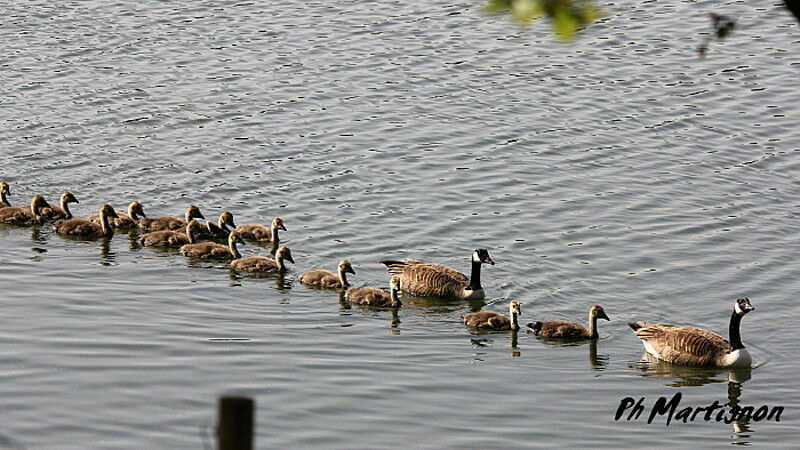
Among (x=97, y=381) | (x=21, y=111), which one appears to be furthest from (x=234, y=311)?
(x=21, y=111)

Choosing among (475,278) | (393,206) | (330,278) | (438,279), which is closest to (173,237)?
(330,278)

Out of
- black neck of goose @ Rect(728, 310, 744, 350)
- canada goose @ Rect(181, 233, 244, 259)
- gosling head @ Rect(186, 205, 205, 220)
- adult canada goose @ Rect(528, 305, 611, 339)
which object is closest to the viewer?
black neck of goose @ Rect(728, 310, 744, 350)

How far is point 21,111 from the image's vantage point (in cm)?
2452

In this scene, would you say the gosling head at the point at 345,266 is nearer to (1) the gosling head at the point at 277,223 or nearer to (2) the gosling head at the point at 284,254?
(2) the gosling head at the point at 284,254

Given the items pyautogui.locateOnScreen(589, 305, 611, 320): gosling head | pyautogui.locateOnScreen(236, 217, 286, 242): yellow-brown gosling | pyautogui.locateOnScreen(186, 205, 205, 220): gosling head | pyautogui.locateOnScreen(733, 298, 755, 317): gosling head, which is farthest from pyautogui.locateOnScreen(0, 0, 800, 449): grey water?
pyautogui.locateOnScreen(186, 205, 205, 220): gosling head

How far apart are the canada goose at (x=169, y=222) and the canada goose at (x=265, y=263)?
57.4 inches

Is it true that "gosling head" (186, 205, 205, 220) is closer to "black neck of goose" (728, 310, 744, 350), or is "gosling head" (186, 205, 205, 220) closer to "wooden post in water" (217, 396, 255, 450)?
"black neck of goose" (728, 310, 744, 350)

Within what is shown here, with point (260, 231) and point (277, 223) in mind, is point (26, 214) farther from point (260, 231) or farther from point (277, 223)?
point (277, 223)

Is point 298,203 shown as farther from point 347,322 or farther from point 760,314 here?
point 760,314

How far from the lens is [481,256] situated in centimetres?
1805

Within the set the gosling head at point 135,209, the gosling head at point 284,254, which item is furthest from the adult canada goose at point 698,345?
the gosling head at point 135,209

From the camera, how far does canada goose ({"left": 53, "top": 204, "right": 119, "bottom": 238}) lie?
64.0 ft

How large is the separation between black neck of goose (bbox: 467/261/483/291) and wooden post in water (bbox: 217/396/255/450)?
12.6 metres

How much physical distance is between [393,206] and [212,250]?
291cm
